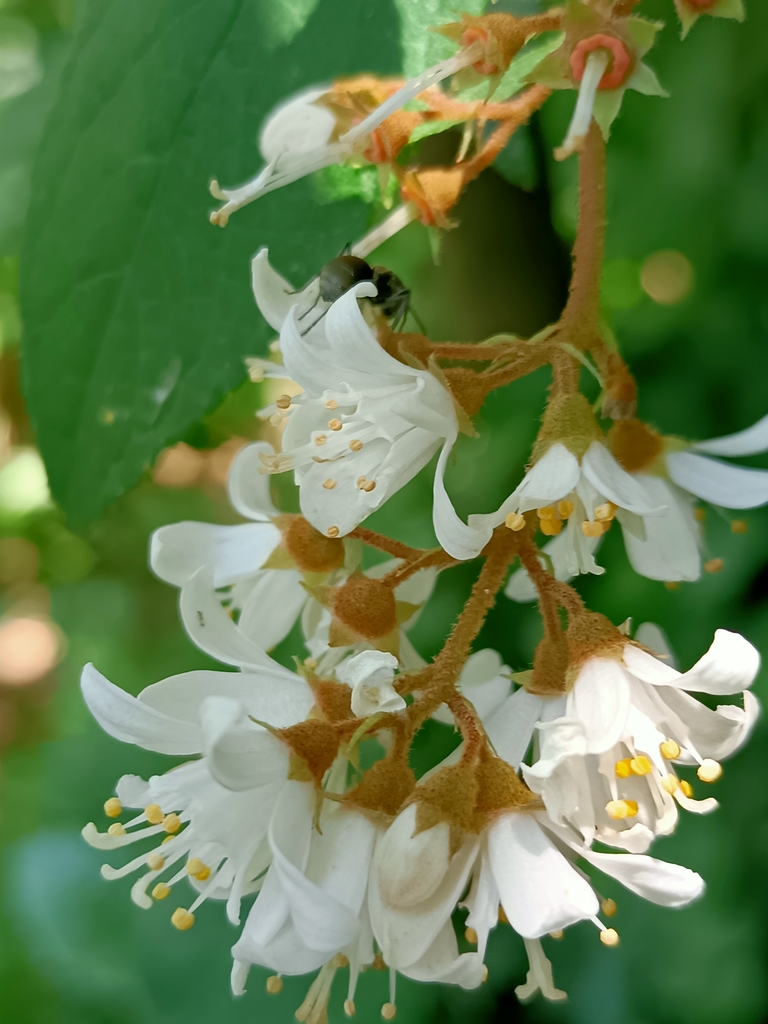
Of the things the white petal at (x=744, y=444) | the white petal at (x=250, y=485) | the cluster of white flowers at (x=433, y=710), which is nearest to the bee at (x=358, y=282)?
the cluster of white flowers at (x=433, y=710)

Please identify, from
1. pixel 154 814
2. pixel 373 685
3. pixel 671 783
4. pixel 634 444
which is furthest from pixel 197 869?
pixel 634 444

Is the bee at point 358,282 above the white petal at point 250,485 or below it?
above

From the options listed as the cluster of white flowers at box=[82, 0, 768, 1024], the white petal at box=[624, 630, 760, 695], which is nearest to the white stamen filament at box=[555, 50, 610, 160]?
the cluster of white flowers at box=[82, 0, 768, 1024]

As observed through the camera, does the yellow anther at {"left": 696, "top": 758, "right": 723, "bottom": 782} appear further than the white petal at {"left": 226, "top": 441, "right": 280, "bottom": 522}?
No

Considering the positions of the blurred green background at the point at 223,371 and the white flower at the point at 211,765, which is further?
the blurred green background at the point at 223,371

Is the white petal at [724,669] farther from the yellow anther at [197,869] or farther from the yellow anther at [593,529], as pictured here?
the yellow anther at [197,869]

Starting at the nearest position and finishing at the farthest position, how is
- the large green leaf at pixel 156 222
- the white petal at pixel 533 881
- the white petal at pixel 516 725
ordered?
1. the white petal at pixel 533 881
2. the white petal at pixel 516 725
3. the large green leaf at pixel 156 222

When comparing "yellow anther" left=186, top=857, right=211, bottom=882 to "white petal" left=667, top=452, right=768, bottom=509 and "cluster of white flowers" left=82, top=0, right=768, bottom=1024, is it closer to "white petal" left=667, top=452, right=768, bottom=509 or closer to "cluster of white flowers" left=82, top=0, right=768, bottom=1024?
"cluster of white flowers" left=82, top=0, right=768, bottom=1024

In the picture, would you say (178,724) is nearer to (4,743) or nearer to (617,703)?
(617,703)

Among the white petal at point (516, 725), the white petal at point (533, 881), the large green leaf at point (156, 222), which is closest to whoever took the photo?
the white petal at point (533, 881)
